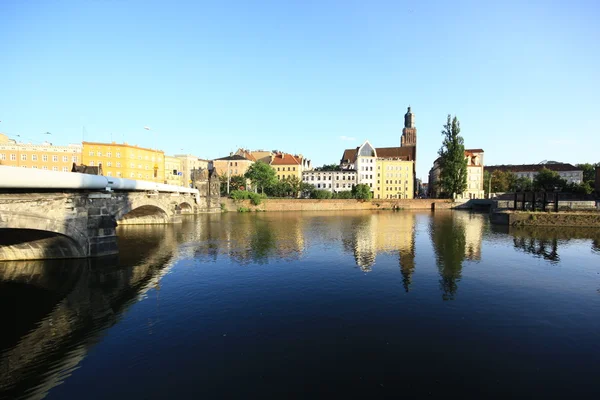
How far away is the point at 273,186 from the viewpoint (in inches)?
3967

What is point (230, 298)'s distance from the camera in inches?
666

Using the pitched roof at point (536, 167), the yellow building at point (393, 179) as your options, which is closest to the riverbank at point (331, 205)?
the yellow building at point (393, 179)

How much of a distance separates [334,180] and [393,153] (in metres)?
35.2

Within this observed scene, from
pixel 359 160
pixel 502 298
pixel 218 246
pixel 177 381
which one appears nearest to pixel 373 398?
pixel 177 381

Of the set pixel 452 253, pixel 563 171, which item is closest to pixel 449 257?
pixel 452 253

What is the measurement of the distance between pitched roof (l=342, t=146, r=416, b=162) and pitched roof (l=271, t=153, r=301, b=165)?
75.7 feet

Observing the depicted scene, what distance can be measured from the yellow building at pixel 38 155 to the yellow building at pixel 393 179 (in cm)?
9472

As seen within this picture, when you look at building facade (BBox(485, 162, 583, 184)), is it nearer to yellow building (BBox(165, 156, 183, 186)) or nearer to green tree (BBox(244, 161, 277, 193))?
green tree (BBox(244, 161, 277, 193))

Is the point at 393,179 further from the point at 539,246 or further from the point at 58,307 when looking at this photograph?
the point at 58,307

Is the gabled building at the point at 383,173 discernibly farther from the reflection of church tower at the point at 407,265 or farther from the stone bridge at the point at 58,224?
the stone bridge at the point at 58,224

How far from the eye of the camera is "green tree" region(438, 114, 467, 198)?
308 ft

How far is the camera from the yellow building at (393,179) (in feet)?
388

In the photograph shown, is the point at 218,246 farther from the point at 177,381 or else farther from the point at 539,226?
the point at 539,226

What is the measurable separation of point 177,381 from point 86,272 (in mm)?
15753
